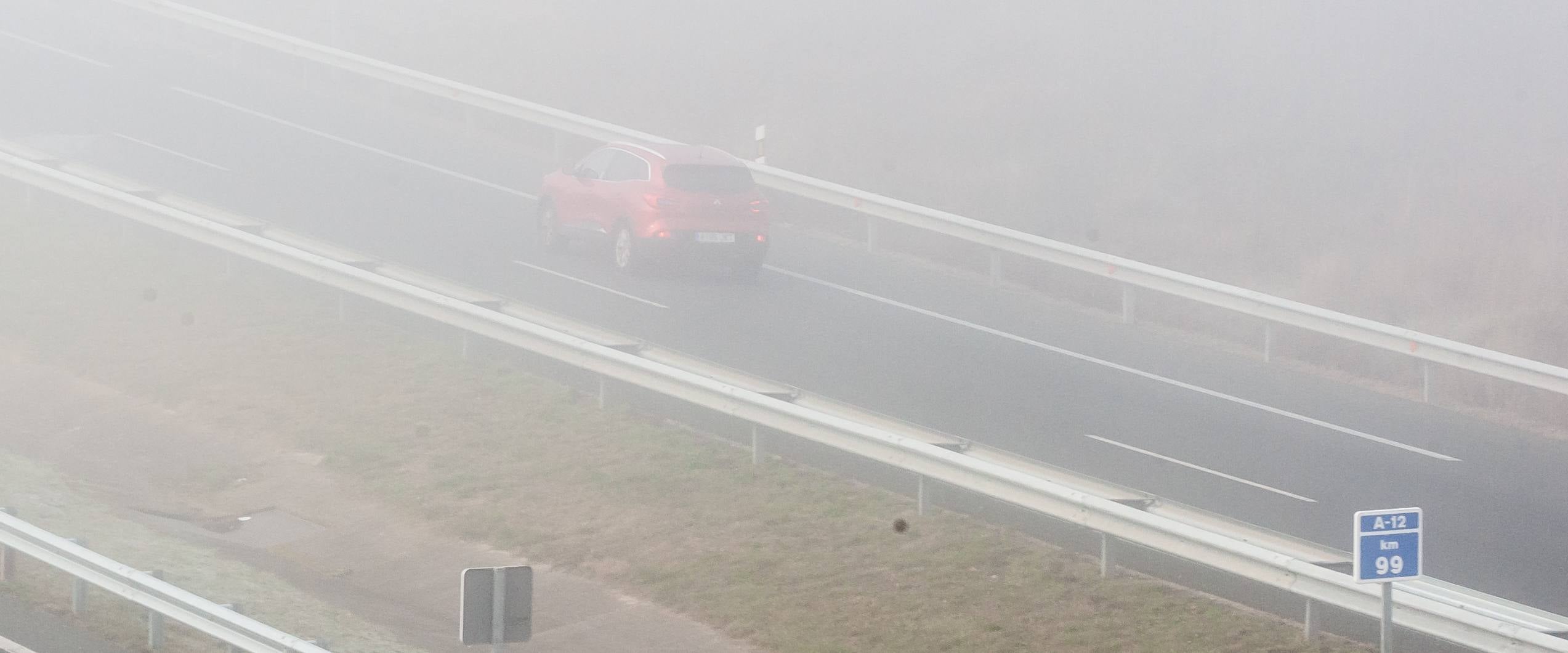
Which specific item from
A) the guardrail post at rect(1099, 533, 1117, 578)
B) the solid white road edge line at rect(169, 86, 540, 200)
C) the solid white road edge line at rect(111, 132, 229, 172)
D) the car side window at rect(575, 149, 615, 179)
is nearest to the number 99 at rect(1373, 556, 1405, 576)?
the guardrail post at rect(1099, 533, 1117, 578)

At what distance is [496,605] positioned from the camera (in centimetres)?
850

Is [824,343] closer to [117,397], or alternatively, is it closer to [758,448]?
[758,448]

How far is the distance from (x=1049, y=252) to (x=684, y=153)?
4.90m

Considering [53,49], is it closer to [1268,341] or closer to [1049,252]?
[1049,252]

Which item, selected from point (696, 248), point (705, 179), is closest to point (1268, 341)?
point (696, 248)

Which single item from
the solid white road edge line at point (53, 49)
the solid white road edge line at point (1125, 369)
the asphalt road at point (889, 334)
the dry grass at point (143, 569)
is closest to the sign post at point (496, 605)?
the dry grass at point (143, 569)

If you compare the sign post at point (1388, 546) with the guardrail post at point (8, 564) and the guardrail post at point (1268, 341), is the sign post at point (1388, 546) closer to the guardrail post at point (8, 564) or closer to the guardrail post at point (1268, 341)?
the guardrail post at point (8, 564)

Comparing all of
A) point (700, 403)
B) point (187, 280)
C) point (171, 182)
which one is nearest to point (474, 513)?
point (700, 403)

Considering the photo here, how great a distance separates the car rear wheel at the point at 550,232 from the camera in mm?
21875

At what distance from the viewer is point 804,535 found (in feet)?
41.6

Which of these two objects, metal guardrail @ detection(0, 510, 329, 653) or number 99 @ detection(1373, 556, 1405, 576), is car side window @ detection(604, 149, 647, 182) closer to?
metal guardrail @ detection(0, 510, 329, 653)

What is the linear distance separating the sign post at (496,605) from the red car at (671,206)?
12040mm

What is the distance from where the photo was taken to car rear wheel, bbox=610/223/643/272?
20781 millimetres

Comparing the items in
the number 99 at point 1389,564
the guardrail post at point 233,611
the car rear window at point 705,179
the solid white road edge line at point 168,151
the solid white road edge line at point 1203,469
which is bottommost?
the solid white road edge line at point 1203,469
